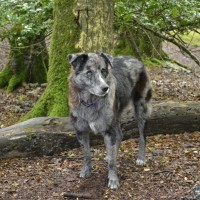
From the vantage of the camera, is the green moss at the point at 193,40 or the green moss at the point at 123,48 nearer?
the green moss at the point at 193,40

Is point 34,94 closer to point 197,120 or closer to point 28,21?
point 28,21

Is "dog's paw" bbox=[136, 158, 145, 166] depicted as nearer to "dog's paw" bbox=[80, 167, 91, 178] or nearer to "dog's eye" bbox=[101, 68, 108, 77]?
"dog's paw" bbox=[80, 167, 91, 178]

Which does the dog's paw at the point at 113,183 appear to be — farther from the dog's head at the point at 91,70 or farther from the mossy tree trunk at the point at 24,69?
the mossy tree trunk at the point at 24,69

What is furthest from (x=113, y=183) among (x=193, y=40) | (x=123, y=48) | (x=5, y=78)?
(x=193, y=40)

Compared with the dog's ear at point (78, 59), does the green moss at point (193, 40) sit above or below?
below

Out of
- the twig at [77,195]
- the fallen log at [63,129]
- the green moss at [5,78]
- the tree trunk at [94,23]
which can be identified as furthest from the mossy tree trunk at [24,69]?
the twig at [77,195]

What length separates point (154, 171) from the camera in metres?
6.38

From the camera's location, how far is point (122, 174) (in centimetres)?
632

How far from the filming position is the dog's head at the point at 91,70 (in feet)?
18.1

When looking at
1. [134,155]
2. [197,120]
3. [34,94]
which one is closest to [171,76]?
[34,94]

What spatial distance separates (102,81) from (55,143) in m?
2.20

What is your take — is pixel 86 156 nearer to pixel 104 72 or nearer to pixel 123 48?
pixel 104 72

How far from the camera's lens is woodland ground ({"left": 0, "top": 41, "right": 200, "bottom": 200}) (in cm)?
573

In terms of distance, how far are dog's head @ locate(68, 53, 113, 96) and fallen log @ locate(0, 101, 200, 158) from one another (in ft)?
5.98
